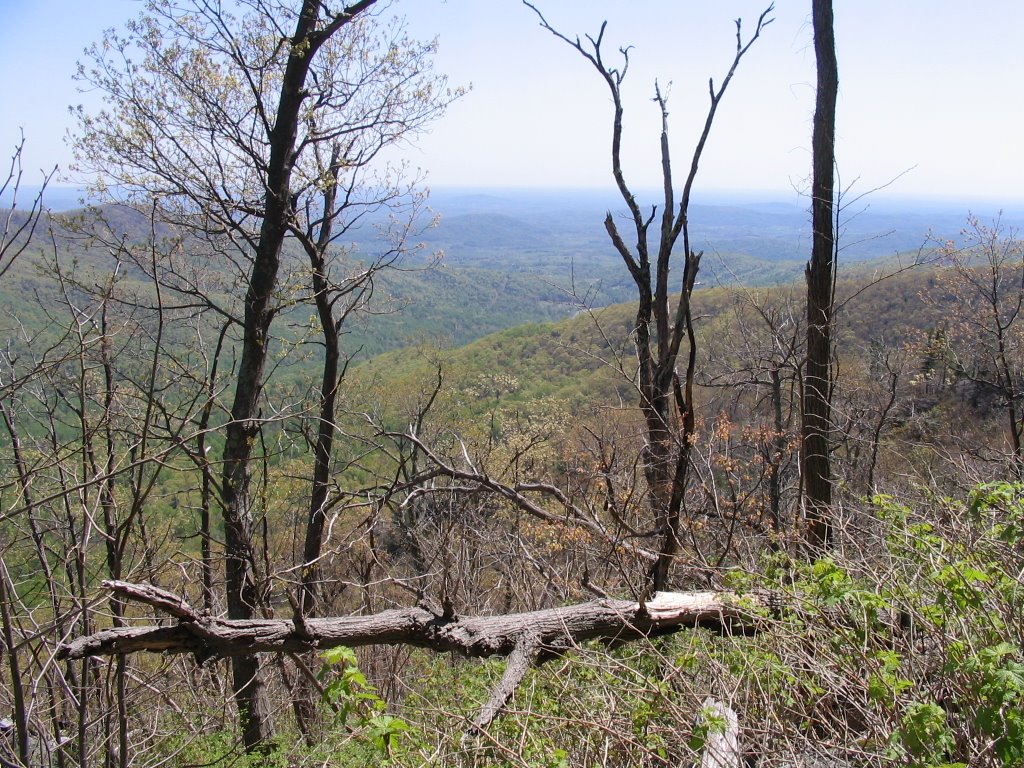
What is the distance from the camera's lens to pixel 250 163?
6.77 meters

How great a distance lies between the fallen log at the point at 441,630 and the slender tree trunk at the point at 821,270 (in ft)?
6.46

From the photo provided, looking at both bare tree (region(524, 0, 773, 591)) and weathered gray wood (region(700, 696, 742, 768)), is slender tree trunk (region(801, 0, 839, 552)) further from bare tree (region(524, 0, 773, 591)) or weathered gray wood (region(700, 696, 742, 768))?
weathered gray wood (region(700, 696, 742, 768))

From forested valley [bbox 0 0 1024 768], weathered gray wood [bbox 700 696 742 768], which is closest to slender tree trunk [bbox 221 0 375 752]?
forested valley [bbox 0 0 1024 768]

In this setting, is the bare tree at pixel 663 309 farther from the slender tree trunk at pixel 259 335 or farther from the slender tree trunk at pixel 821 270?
the slender tree trunk at pixel 259 335

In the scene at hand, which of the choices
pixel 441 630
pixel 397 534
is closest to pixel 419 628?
pixel 441 630

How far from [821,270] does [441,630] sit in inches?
182

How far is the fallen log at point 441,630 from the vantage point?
3084mm

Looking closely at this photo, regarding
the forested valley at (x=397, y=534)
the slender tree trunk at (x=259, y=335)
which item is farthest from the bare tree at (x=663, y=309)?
the slender tree trunk at (x=259, y=335)

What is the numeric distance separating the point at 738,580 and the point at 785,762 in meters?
1.22

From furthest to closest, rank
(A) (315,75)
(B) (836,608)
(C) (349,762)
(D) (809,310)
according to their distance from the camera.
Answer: (A) (315,75) < (D) (809,310) < (C) (349,762) < (B) (836,608)

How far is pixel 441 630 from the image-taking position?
3.96 metres

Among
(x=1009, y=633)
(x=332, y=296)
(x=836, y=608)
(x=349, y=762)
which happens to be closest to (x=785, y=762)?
(x=836, y=608)

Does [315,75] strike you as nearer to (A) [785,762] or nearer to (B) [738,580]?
(B) [738,580]

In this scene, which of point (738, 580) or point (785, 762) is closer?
point (785, 762)
